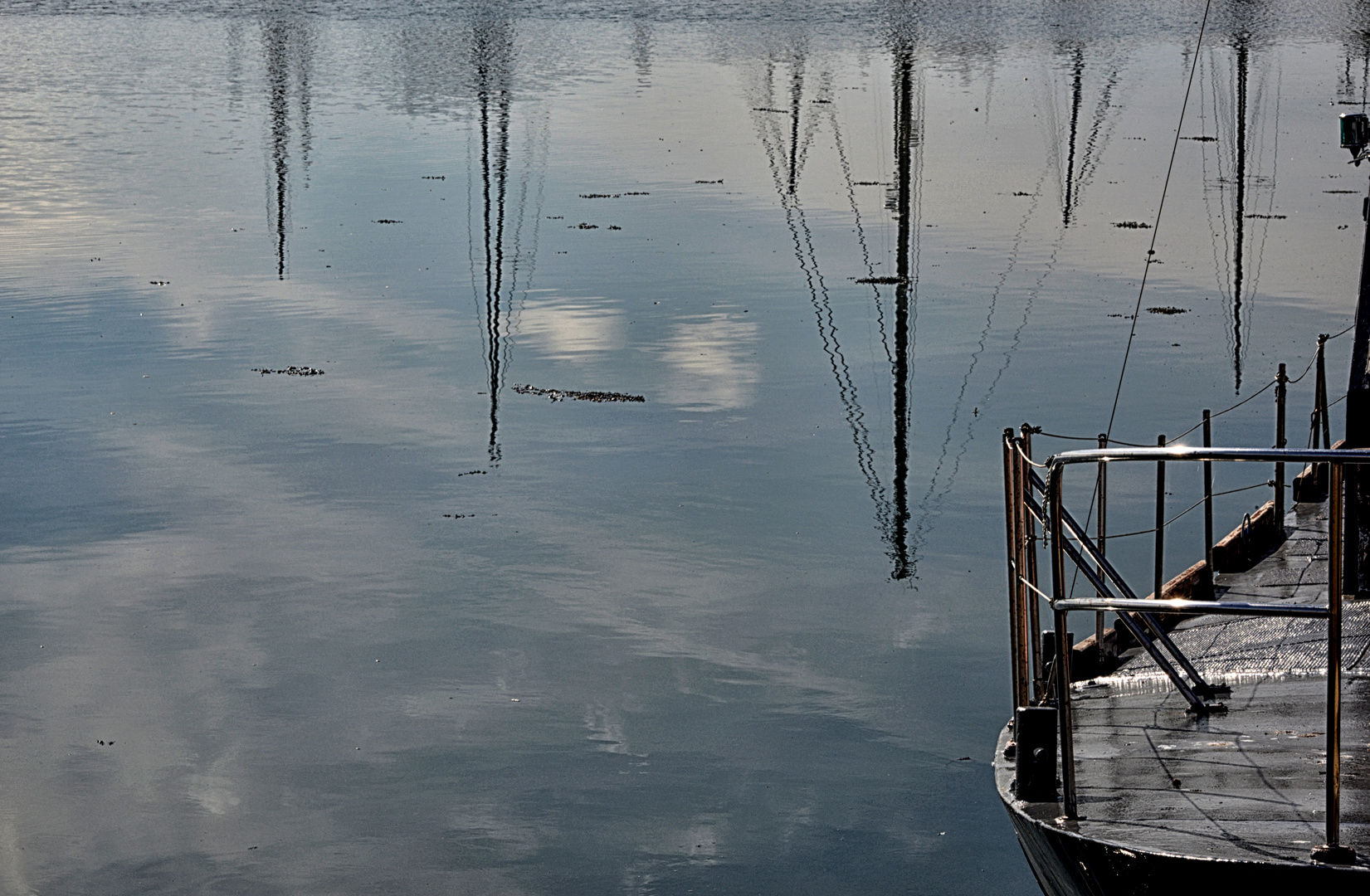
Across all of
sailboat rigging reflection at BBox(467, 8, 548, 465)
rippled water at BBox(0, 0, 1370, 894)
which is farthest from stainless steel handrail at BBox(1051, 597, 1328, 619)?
sailboat rigging reflection at BBox(467, 8, 548, 465)

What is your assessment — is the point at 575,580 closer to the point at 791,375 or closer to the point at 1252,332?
the point at 791,375

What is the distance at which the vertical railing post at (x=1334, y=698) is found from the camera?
223 inches

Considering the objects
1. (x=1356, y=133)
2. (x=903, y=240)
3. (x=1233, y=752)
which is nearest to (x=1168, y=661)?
(x=1233, y=752)

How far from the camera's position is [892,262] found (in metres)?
29.6

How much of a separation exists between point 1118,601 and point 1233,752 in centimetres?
150

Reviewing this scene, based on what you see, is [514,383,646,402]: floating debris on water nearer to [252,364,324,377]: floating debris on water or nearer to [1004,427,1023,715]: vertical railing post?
[252,364,324,377]: floating debris on water

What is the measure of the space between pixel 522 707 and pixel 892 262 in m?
18.8

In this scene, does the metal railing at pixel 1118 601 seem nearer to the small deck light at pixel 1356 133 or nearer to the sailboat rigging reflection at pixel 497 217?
the small deck light at pixel 1356 133

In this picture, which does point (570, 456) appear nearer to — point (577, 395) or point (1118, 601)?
point (577, 395)

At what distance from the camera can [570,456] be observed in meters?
18.8

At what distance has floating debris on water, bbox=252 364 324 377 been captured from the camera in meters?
22.2

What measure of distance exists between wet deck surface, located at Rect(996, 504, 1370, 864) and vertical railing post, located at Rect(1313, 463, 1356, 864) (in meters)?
0.12

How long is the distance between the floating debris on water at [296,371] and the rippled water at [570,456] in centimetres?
23

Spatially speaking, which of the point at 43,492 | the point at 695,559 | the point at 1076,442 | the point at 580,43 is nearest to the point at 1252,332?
the point at 1076,442
